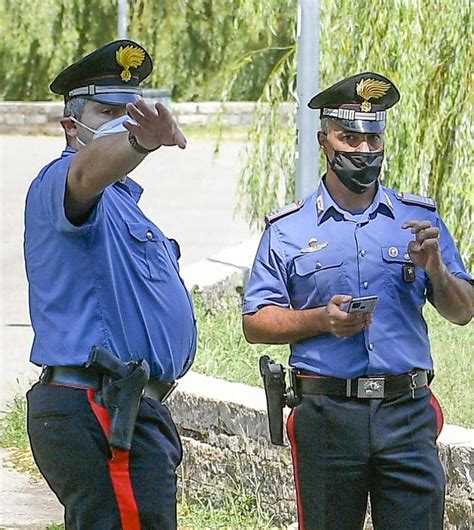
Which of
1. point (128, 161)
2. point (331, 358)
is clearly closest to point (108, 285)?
point (128, 161)

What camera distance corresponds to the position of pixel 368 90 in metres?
3.97

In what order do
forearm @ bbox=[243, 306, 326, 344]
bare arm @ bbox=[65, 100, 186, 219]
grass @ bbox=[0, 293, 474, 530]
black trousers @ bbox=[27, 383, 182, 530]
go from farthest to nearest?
grass @ bbox=[0, 293, 474, 530] < forearm @ bbox=[243, 306, 326, 344] < black trousers @ bbox=[27, 383, 182, 530] < bare arm @ bbox=[65, 100, 186, 219]

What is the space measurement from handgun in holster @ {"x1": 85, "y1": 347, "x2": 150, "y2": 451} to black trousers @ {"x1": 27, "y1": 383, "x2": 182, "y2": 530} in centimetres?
4

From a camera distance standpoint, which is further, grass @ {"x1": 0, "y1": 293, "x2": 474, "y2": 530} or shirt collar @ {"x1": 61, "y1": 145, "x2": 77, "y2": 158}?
grass @ {"x1": 0, "y1": 293, "x2": 474, "y2": 530}

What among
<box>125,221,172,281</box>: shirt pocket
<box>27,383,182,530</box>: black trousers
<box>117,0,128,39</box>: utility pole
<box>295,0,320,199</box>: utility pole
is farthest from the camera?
<box>117,0,128,39</box>: utility pole

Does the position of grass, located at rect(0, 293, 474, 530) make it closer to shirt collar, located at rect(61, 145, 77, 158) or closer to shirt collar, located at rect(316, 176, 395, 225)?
shirt collar, located at rect(316, 176, 395, 225)

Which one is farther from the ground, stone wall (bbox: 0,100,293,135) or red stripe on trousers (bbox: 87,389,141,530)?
red stripe on trousers (bbox: 87,389,141,530)

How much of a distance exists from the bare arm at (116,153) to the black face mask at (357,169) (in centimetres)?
102

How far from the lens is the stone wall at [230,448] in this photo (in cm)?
517

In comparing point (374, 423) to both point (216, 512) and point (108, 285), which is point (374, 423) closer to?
point (108, 285)

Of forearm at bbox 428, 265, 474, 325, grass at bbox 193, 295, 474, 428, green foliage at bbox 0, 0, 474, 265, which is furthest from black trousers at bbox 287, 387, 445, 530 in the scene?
green foliage at bbox 0, 0, 474, 265

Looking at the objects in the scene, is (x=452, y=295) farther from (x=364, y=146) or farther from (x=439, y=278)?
(x=364, y=146)

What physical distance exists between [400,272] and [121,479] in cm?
107

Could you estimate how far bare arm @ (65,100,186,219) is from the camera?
2.92 m
